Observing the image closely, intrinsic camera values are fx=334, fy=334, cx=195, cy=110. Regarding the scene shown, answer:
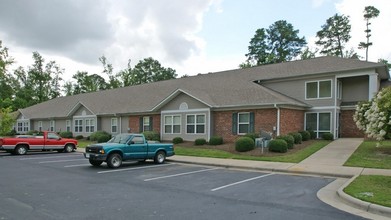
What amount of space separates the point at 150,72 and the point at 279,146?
63.0 m

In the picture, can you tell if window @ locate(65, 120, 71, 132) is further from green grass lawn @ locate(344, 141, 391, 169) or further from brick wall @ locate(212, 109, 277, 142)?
green grass lawn @ locate(344, 141, 391, 169)

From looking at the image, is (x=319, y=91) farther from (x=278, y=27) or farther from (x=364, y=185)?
(x=278, y=27)

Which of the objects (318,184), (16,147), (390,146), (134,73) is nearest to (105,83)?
(134,73)

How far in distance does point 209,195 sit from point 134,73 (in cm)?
6823

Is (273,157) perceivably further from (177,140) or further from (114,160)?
(177,140)

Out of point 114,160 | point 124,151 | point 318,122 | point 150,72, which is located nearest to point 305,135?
point 318,122

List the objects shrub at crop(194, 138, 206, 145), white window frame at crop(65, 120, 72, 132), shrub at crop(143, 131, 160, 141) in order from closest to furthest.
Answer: shrub at crop(194, 138, 206, 145) → shrub at crop(143, 131, 160, 141) → white window frame at crop(65, 120, 72, 132)

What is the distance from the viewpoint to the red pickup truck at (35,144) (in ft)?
72.2

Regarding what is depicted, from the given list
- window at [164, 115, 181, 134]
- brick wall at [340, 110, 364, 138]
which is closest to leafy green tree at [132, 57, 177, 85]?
window at [164, 115, 181, 134]

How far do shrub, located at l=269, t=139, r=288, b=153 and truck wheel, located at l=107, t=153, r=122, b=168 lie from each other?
875cm

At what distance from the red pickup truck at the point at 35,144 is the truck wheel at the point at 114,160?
34.2ft

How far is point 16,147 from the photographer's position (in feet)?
73.3

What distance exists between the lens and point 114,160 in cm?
1550

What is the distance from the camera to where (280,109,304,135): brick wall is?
23.1 m
